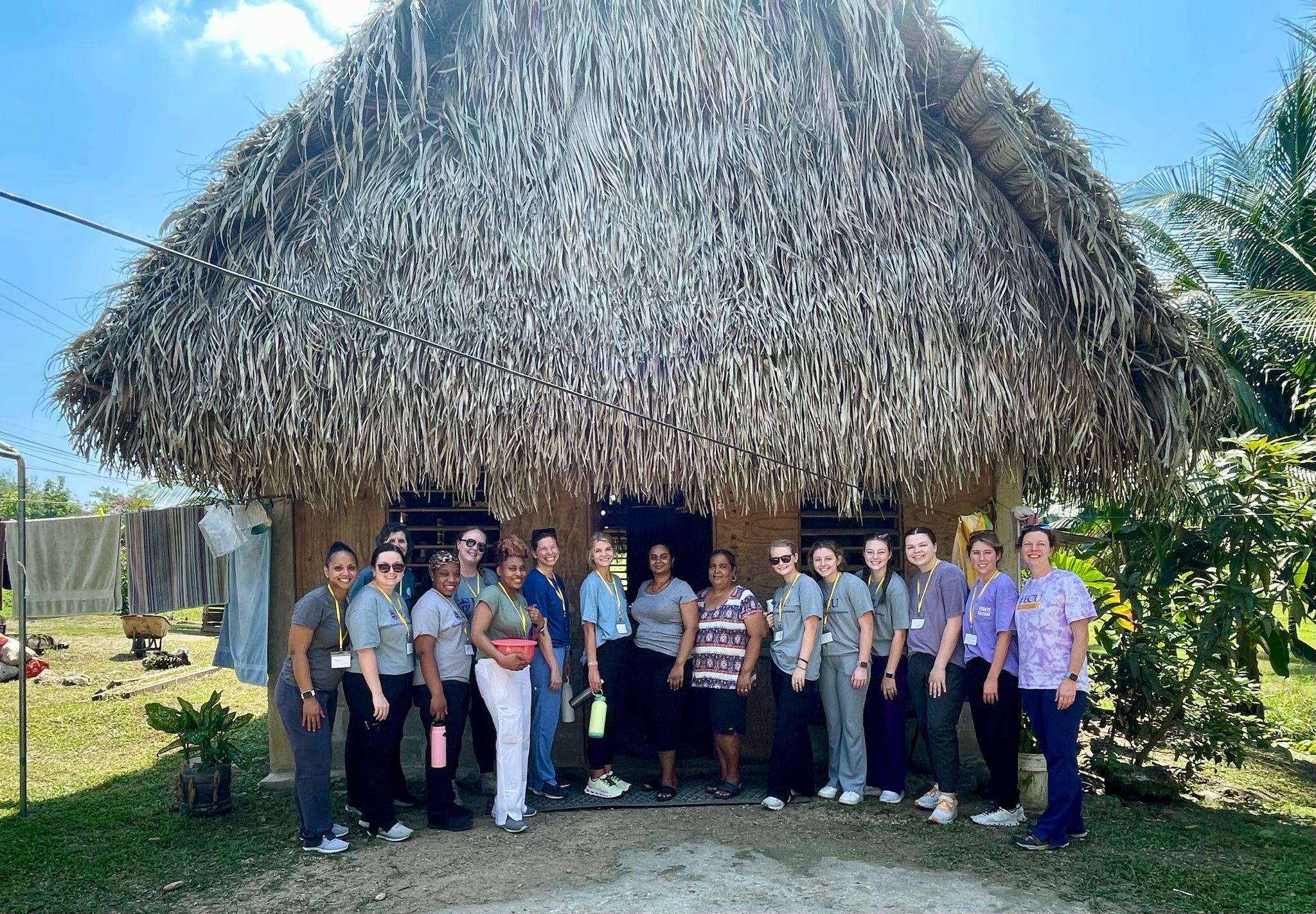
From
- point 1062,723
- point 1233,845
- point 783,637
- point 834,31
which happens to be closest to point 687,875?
point 783,637

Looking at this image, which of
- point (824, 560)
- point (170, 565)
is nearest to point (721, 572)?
point (824, 560)

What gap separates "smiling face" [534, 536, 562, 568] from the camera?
4.91 m

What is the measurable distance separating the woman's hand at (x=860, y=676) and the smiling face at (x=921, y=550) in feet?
2.05

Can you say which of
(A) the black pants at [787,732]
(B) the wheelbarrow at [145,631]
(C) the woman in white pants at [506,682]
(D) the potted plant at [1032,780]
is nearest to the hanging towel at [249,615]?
(C) the woman in white pants at [506,682]

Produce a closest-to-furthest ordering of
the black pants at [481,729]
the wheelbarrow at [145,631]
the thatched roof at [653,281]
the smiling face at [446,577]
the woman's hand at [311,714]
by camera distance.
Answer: the woman's hand at [311,714] → the smiling face at [446,577] → the black pants at [481,729] → the thatched roof at [653,281] → the wheelbarrow at [145,631]

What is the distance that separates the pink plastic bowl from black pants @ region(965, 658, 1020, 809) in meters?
2.25

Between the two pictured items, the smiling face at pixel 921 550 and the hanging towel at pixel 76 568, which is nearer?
the smiling face at pixel 921 550

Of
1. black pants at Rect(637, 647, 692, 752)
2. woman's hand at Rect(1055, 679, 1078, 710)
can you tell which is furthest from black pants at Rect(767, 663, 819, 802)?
woman's hand at Rect(1055, 679, 1078, 710)

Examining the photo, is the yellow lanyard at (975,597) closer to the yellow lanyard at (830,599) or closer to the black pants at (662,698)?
the yellow lanyard at (830,599)

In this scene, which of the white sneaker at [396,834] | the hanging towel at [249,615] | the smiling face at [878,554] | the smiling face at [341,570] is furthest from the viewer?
the hanging towel at [249,615]

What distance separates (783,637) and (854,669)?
1.33ft

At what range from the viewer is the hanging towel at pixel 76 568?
696 cm

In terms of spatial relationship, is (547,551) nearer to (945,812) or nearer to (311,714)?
(311,714)

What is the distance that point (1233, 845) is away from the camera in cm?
453
